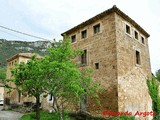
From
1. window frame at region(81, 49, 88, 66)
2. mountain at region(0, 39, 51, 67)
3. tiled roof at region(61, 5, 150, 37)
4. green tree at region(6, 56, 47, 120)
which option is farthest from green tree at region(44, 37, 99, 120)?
mountain at region(0, 39, 51, 67)

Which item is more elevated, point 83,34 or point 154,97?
point 83,34

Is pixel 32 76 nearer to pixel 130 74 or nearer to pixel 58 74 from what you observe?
pixel 58 74

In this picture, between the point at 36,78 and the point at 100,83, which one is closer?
the point at 36,78

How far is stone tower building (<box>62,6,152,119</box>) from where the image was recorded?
45.8ft

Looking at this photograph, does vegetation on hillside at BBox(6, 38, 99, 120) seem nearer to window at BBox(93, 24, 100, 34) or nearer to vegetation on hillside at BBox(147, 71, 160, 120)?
window at BBox(93, 24, 100, 34)

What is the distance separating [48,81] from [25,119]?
21.3 ft

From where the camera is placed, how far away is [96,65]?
51.4 ft

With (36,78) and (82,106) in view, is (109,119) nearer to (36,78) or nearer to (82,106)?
(82,106)

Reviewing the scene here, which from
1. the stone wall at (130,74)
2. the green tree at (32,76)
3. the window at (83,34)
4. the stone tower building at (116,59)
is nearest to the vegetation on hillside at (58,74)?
the green tree at (32,76)

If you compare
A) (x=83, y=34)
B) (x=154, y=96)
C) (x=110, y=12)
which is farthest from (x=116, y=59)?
(x=154, y=96)

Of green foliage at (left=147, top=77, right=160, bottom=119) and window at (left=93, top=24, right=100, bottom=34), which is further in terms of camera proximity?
window at (left=93, top=24, right=100, bottom=34)

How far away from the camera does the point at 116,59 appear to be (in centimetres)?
1402

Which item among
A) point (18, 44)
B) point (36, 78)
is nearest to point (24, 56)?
point (36, 78)

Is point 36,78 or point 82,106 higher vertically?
point 36,78
